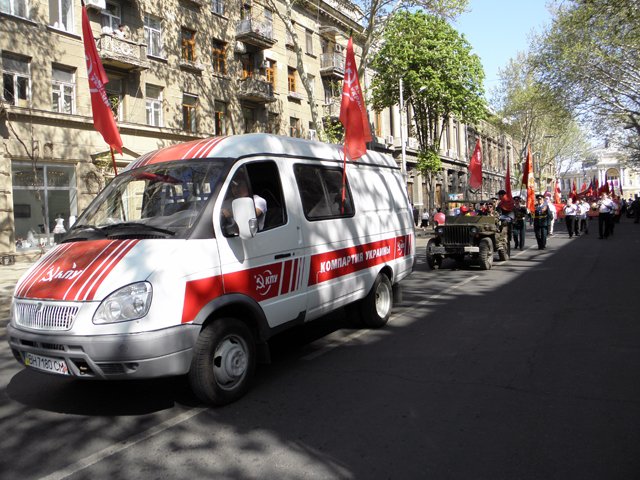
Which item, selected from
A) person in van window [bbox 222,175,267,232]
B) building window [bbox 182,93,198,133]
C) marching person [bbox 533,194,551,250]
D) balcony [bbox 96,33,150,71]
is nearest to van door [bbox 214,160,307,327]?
person in van window [bbox 222,175,267,232]

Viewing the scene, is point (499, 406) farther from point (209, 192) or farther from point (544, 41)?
point (544, 41)

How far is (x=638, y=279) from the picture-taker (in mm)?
10406

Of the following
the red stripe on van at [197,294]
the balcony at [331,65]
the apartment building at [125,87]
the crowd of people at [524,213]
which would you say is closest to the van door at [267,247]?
the red stripe on van at [197,294]

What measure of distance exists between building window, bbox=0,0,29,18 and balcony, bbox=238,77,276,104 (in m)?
11.0

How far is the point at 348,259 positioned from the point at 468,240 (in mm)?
7448

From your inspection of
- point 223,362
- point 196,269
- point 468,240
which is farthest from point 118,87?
point 223,362

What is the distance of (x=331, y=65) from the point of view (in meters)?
34.2

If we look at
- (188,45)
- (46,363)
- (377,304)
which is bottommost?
(377,304)

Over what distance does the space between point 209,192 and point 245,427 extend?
190cm

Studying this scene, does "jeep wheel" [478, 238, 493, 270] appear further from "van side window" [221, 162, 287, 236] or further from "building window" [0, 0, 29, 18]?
"building window" [0, 0, 29, 18]

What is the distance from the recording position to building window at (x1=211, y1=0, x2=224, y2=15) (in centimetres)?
2622

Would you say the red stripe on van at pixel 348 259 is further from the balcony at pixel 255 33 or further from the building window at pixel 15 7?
the balcony at pixel 255 33

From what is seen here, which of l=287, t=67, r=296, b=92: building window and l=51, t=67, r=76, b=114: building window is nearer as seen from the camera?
l=51, t=67, r=76, b=114: building window

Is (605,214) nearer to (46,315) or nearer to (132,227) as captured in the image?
(132,227)
